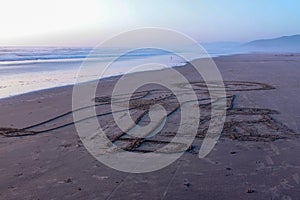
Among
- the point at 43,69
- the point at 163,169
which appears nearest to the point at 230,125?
the point at 163,169

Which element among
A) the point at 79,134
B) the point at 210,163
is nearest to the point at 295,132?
the point at 210,163

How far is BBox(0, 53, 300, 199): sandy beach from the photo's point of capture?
501cm

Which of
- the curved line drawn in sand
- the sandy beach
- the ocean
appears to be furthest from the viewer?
the ocean

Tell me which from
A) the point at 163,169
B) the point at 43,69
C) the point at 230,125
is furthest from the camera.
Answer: the point at 43,69

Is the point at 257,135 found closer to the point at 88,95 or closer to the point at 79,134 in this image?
the point at 79,134

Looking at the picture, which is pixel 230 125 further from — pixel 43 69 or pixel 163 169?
pixel 43 69

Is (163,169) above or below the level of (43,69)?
below

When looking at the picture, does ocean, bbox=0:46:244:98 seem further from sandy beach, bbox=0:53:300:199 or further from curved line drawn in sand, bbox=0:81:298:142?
sandy beach, bbox=0:53:300:199

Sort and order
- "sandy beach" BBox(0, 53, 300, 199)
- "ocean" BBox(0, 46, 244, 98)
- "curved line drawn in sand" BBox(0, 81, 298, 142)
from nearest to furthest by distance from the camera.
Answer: "sandy beach" BBox(0, 53, 300, 199) < "curved line drawn in sand" BBox(0, 81, 298, 142) < "ocean" BBox(0, 46, 244, 98)

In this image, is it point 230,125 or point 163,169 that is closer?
point 163,169

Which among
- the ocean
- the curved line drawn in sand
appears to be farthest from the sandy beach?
the ocean

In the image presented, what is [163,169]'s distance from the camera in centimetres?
592

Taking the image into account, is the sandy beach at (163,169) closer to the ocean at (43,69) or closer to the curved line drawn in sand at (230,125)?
the curved line drawn in sand at (230,125)

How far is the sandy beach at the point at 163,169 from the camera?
501 cm
